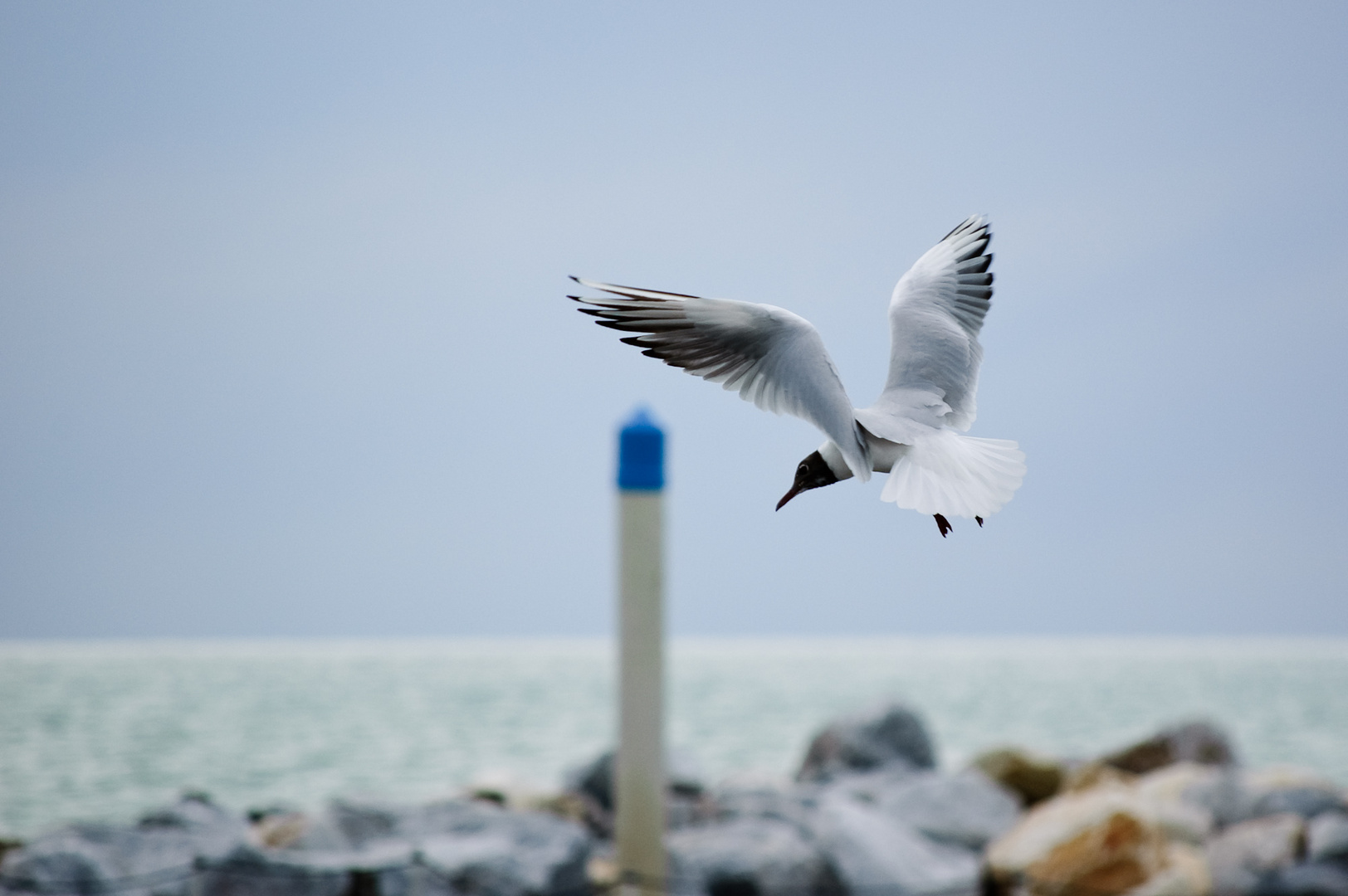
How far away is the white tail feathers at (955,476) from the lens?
56cm

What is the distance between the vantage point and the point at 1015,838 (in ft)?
18.7

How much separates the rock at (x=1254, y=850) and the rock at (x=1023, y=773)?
1.48m

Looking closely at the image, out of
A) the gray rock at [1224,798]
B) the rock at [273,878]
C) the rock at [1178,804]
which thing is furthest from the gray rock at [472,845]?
the gray rock at [1224,798]

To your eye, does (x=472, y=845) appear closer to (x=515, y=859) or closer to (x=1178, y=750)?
(x=515, y=859)

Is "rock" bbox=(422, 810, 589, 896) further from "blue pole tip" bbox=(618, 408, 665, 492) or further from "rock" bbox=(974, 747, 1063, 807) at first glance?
"rock" bbox=(974, 747, 1063, 807)

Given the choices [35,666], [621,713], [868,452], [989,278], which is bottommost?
[35,666]

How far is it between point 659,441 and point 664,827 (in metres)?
1.58

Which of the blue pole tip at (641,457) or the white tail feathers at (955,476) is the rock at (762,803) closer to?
the blue pole tip at (641,457)

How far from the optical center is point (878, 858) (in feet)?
18.9

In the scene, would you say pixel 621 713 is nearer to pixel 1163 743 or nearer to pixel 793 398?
pixel 793 398

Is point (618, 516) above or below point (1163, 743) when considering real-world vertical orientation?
above

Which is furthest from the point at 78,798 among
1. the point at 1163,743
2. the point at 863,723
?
the point at 1163,743

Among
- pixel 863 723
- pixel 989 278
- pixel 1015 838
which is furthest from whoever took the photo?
pixel 863 723

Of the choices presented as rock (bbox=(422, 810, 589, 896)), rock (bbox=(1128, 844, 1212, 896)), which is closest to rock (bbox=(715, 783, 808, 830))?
rock (bbox=(422, 810, 589, 896))
